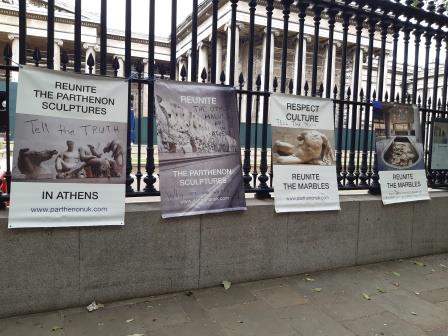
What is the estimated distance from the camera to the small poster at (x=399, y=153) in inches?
188

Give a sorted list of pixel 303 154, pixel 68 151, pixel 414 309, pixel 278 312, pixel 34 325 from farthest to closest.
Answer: pixel 303 154
pixel 414 309
pixel 278 312
pixel 68 151
pixel 34 325

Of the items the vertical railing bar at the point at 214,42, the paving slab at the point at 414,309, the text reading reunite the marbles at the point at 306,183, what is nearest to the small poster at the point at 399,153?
the text reading reunite the marbles at the point at 306,183

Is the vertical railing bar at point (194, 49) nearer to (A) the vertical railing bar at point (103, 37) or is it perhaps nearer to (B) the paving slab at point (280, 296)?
(A) the vertical railing bar at point (103, 37)

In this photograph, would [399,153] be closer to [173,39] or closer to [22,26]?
[173,39]

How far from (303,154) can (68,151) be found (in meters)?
2.45

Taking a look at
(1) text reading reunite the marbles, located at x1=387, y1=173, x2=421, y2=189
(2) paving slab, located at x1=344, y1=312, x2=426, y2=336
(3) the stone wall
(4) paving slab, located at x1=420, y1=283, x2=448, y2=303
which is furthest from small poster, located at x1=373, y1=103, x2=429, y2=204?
(2) paving slab, located at x1=344, y1=312, x2=426, y2=336

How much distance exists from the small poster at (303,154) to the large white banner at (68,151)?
166 centimetres

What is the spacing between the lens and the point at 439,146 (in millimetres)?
5438

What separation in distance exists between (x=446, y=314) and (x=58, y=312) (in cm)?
347

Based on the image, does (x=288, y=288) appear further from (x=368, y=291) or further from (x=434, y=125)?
(x=434, y=125)

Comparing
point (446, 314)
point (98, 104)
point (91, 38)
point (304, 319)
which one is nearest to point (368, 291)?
point (446, 314)

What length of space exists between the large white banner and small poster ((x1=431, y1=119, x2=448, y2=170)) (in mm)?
4421

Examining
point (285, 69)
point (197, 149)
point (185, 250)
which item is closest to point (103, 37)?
point (197, 149)

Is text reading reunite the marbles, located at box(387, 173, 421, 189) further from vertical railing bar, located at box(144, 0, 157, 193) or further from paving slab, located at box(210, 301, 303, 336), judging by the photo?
vertical railing bar, located at box(144, 0, 157, 193)
